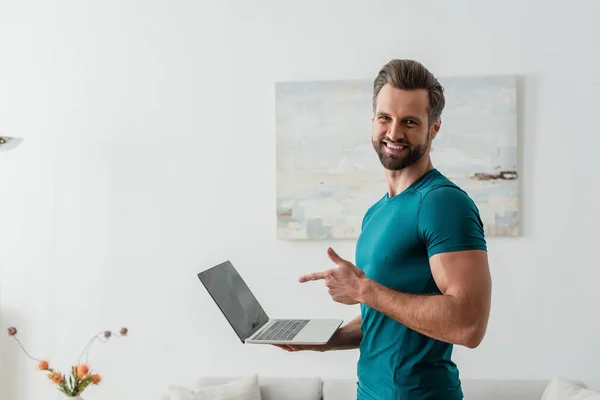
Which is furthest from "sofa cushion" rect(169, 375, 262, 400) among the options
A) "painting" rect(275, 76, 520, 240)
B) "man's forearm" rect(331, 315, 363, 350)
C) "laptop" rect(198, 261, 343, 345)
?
"man's forearm" rect(331, 315, 363, 350)

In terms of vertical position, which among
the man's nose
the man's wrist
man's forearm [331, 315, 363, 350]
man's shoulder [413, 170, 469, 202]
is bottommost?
man's forearm [331, 315, 363, 350]

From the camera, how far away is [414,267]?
139 centimetres

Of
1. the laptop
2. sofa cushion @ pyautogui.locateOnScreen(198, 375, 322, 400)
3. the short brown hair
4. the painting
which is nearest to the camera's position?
the short brown hair

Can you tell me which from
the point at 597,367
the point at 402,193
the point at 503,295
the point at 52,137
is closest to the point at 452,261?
the point at 402,193

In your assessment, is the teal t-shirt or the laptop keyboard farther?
the laptop keyboard

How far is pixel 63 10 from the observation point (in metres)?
3.50

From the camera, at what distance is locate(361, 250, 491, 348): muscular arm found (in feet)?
4.20

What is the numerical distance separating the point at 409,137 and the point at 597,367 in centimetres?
225

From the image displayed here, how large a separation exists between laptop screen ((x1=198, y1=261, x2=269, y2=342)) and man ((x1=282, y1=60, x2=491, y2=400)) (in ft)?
1.05

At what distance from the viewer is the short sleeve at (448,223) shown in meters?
1.30

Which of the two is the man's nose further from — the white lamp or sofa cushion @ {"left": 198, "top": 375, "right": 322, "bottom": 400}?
the white lamp

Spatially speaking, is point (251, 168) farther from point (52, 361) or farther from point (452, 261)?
point (452, 261)

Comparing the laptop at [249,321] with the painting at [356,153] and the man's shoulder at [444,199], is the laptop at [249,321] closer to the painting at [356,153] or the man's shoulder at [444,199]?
the man's shoulder at [444,199]

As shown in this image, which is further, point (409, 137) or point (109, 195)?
point (109, 195)
